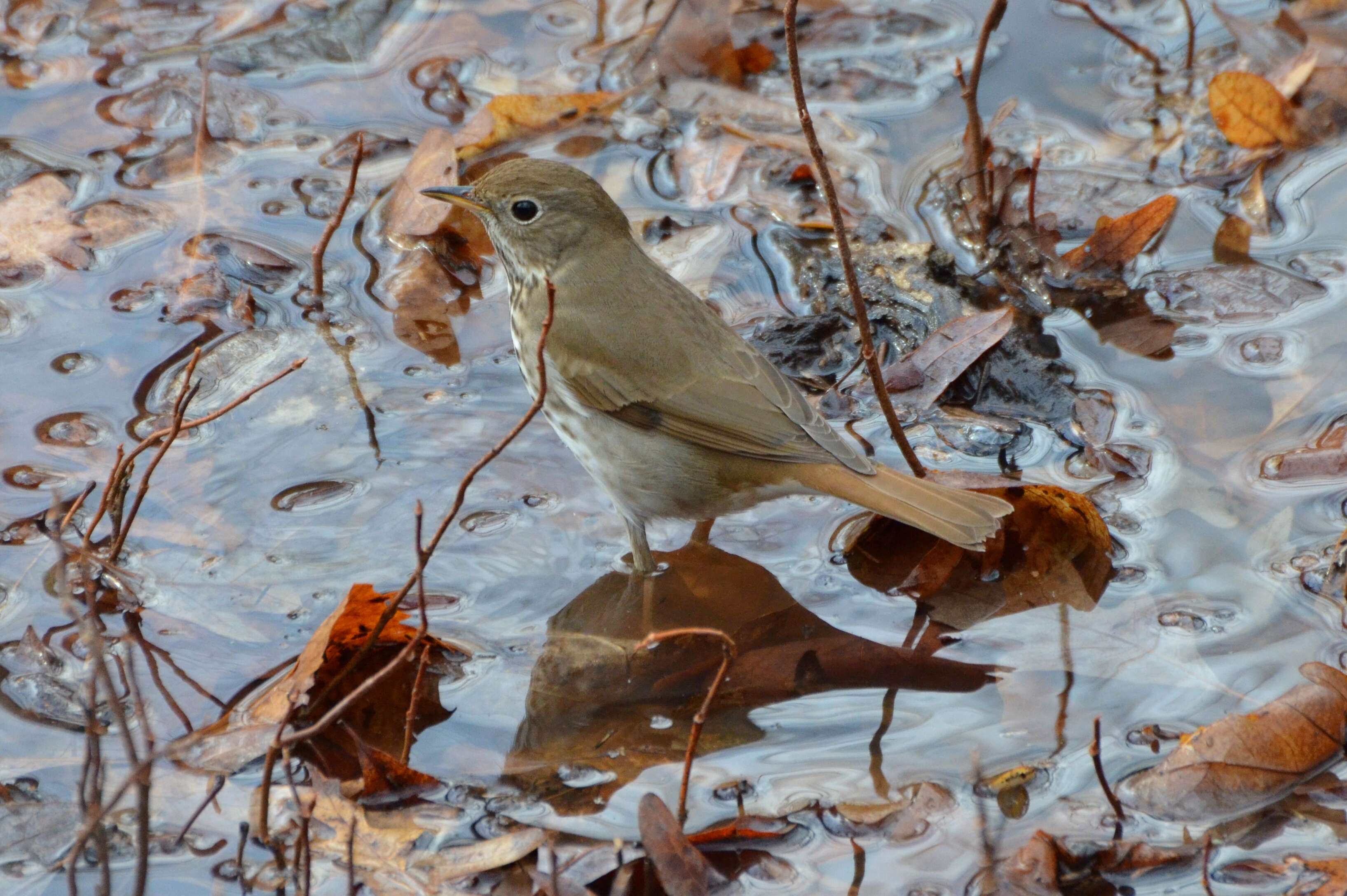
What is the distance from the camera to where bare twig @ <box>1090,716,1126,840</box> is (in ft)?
12.3

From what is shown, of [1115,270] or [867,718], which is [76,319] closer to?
[867,718]

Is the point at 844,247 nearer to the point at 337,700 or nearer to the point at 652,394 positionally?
the point at 652,394

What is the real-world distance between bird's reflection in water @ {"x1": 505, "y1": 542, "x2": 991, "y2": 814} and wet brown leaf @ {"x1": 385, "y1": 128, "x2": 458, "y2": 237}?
2174 millimetres

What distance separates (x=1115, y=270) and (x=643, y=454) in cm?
248

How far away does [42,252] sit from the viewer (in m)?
6.32

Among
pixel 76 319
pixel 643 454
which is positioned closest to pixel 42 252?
pixel 76 319

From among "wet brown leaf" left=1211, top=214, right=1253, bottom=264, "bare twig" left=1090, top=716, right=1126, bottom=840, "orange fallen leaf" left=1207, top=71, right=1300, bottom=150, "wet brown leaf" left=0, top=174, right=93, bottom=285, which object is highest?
"orange fallen leaf" left=1207, top=71, right=1300, bottom=150

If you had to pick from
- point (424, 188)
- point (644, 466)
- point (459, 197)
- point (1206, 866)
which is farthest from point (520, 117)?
point (1206, 866)

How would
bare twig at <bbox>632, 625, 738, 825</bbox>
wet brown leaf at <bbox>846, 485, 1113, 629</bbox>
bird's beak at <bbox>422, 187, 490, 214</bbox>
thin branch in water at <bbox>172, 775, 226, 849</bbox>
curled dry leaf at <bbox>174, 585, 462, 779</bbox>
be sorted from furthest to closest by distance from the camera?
1. bird's beak at <bbox>422, 187, 490, 214</bbox>
2. wet brown leaf at <bbox>846, 485, 1113, 629</bbox>
3. curled dry leaf at <bbox>174, 585, 462, 779</bbox>
4. bare twig at <bbox>632, 625, 738, 825</bbox>
5. thin branch in water at <bbox>172, 775, 226, 849</bbox>

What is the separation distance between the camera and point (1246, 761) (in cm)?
400

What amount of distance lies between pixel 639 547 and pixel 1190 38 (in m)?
4.31

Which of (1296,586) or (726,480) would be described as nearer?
(1296,586)

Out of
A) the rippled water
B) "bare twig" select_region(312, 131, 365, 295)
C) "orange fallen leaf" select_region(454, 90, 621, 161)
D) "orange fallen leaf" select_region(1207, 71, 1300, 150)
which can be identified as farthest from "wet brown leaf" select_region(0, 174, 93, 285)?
"orange fallen leaf" select_region(1207, 71, 1300, 150)

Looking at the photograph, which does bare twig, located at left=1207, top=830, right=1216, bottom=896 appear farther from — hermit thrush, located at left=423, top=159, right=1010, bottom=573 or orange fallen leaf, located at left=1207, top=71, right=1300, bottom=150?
orange fallen leaf, located at left=1207, top=71, right=1300, bottom=150
